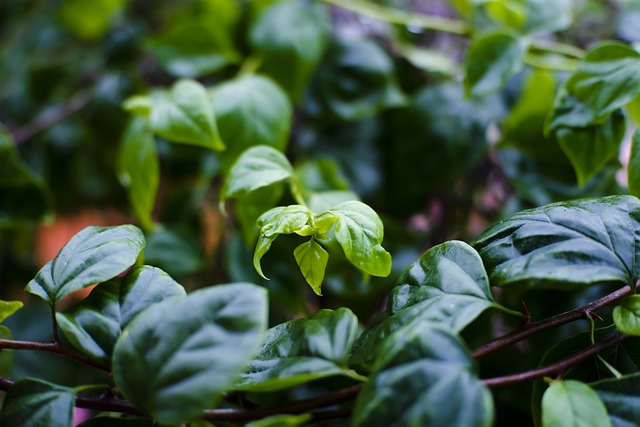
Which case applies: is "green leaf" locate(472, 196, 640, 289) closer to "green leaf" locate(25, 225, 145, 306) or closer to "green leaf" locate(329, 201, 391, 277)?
"green leaf" locate(329, 201, 391, 277)

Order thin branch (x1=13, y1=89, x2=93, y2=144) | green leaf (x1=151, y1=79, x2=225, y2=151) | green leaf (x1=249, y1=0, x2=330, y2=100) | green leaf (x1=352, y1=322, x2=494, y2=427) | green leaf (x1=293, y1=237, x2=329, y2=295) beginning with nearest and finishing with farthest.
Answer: green leaf (x1=352, y1=322, x2=494, y2=427) → green leaf (x1=293, y1=237, x2=329, y2=295) → green leaf (x1=151, y1=79, x2=225, y2=151) → green leaf (x1=249, y1=0, x2=330, y2=100) → thin branch (x1=13, y1=89, x2=93, y2=144)

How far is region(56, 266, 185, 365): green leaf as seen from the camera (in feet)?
0.90

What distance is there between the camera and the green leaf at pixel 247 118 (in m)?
0.48

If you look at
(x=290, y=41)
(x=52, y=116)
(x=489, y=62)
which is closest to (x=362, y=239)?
(x=489, y=62)

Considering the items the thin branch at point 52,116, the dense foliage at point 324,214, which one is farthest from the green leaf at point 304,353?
the thin branch at point 52,116

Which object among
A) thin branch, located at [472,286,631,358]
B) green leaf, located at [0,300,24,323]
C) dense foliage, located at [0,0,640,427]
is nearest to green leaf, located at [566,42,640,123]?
dense foliage, located at [0,0,640,427]

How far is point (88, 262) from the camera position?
30 cm

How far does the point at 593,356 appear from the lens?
0.96 ft

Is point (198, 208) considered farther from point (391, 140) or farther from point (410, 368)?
point (410, 368)

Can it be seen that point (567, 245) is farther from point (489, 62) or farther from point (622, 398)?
point (489, 62)

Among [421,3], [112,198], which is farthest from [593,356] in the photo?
[112,198]

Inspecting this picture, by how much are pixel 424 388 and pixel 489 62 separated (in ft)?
1.04

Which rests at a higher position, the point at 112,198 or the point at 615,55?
the point at 615,55

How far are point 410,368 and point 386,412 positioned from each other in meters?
→ 0.02
